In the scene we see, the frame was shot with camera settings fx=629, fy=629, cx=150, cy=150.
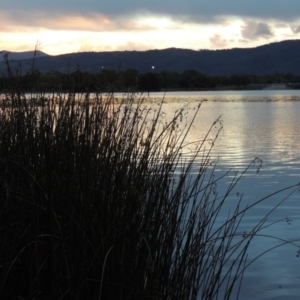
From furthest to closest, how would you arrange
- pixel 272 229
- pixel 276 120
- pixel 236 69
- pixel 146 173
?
pixel 236 69
pixel 276 120
pixel 272 229
pixel 146 173

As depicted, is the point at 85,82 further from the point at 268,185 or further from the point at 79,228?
the point at 268,185

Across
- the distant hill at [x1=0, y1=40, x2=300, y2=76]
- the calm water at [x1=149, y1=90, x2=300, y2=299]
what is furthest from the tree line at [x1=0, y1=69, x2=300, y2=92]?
the distant hill at [x1=0, y1=40, x2=300, y2=76]

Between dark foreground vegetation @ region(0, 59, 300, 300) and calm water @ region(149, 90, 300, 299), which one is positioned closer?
dark foreground vegetation @ region(0, 59, 300, 300)

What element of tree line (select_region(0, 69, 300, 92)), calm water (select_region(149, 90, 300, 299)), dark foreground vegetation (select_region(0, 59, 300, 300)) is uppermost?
tree line (select_region(0, 69, 300, 92))

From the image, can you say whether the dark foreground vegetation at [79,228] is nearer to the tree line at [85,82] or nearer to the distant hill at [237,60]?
the tree line at [85,82]

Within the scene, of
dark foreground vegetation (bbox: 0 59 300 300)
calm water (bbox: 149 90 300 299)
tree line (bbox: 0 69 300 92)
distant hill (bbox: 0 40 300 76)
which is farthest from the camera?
distant hill (bbox: 0 40 300 76)

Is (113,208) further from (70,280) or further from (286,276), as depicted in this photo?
(286,276)

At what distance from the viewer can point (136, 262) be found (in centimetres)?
270

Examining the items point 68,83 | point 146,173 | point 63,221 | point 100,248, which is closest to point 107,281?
point 100,248

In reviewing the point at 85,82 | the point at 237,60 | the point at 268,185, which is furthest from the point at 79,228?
the point at 237,60

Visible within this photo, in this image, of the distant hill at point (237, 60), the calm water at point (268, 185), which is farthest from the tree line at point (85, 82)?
the distant hill at point (237, 60)

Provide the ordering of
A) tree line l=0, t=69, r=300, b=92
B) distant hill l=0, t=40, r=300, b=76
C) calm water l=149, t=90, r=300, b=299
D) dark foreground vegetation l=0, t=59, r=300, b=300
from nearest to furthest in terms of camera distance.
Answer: dark foreground vegetation l=0, t=59, r=300, b=300 → tree line l=0, t=69, r=300, b=92 → calm water l=149, t=90, r=300, b=299 → distant hill l=0, t=40, r=300, b=76

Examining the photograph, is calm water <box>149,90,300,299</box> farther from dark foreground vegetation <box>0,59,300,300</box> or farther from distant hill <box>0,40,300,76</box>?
distant hill <box>0,40,300,76</box>

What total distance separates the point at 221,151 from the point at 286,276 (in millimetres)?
6225
